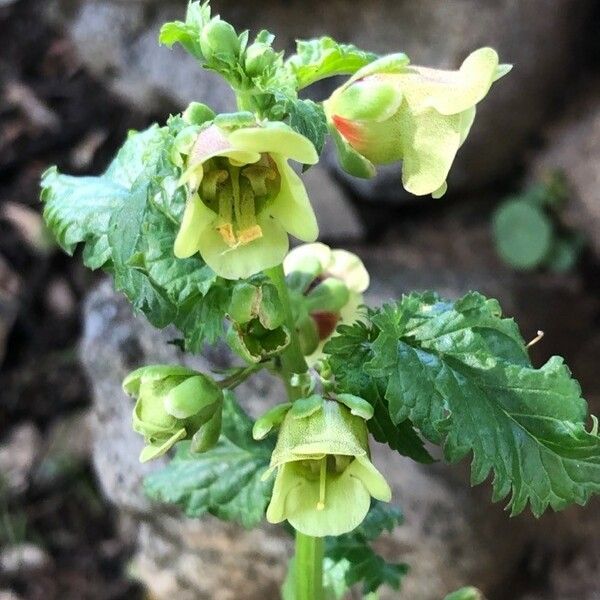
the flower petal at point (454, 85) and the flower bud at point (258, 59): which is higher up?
the flower bud at point (258, 59)

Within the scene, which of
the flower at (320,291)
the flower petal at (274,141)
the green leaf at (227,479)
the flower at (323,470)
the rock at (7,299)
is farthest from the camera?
the rock at (7,299)

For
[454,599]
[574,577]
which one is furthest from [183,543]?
[574,577]

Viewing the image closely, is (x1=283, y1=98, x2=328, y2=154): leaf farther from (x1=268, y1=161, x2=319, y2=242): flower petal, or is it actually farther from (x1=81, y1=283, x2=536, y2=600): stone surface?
(x1=81, y1=283, x2=536, y2=600): stone surface

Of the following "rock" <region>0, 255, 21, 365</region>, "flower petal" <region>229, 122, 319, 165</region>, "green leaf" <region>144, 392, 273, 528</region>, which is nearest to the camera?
"flower petal" <region>229, 122, 319, 165</region>

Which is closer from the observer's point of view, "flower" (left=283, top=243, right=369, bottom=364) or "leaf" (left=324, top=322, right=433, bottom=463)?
"leaf" (left=324, top=322, right=433, bottom=463)

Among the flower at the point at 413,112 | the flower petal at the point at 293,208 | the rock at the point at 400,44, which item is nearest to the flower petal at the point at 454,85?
the flower at the point at 413,112

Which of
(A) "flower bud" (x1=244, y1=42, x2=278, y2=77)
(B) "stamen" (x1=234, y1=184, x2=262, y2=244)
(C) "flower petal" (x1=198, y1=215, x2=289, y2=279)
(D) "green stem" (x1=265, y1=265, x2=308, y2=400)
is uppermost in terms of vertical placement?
(A) "flower bud" (x1=244, y1=42, x2=278, y2=77)

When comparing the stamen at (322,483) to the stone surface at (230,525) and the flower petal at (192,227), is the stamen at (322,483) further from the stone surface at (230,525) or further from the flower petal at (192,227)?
the stone surface at (230,525)

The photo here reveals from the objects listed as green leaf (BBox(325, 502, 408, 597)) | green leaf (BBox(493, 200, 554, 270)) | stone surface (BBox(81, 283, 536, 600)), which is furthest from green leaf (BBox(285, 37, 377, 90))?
green leaf (BBox(493, 200, 554, 270))

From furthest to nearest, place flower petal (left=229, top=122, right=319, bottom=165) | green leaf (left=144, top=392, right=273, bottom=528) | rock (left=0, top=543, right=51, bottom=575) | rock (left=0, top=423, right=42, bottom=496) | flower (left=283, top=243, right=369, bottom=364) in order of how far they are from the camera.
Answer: rock (left=0, top=423, right=42, bottom=496), rock (left=0, top=543, right=51, bottom=575), green leaf (left=144, top=392, right=273, bottom=528), flower (left=283, top=243, right=369, bottom=364), flower petal (left=229, top=122, right=319, bottom=165)
